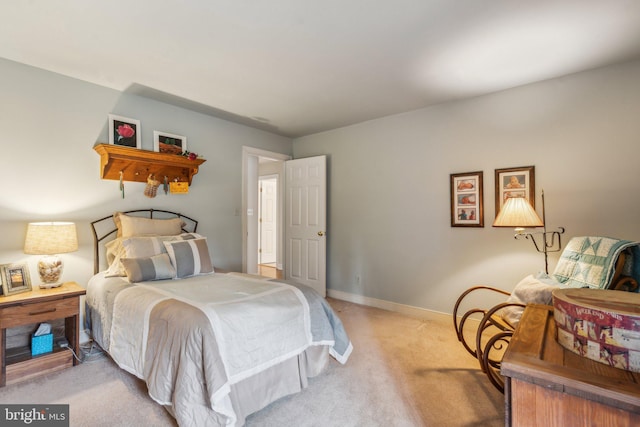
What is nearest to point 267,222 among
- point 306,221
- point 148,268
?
point 306,221

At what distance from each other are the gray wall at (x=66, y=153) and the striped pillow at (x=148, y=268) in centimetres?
75

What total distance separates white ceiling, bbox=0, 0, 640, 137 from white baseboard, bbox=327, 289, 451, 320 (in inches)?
96.1

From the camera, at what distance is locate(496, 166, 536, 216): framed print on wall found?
9.73 ft

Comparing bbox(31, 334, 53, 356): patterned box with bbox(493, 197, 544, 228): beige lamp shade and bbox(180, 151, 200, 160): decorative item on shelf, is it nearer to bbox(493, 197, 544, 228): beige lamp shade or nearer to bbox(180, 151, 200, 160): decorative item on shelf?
bbox(180, 151, 200, 160): decorative item on shelf

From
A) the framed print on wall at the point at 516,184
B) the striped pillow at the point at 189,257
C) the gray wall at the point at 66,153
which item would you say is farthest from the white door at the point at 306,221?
the framed print on wall at the point at 516,184

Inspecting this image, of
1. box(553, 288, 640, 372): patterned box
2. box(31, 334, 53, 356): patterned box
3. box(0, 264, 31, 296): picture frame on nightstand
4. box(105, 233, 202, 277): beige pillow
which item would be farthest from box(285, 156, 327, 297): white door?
box(553, 288, 640, 372): patterned box

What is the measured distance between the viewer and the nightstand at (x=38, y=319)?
2184 mm

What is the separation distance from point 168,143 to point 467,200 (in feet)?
11.1

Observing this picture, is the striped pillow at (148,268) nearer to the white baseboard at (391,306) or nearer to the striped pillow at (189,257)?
the striped pillow at (189,257)

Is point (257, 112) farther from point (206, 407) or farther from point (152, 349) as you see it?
point (206, 407)

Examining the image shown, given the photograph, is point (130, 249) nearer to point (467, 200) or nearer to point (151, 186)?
point (151, 186)

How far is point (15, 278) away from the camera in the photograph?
7.86 feet

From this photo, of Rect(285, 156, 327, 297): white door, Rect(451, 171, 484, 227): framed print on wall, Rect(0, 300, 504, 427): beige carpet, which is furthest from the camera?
Rect(285, 156, 327, 297): white door

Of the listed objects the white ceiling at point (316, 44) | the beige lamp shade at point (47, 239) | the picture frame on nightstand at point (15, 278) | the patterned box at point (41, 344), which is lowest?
the patterned box at point (41, 344)
